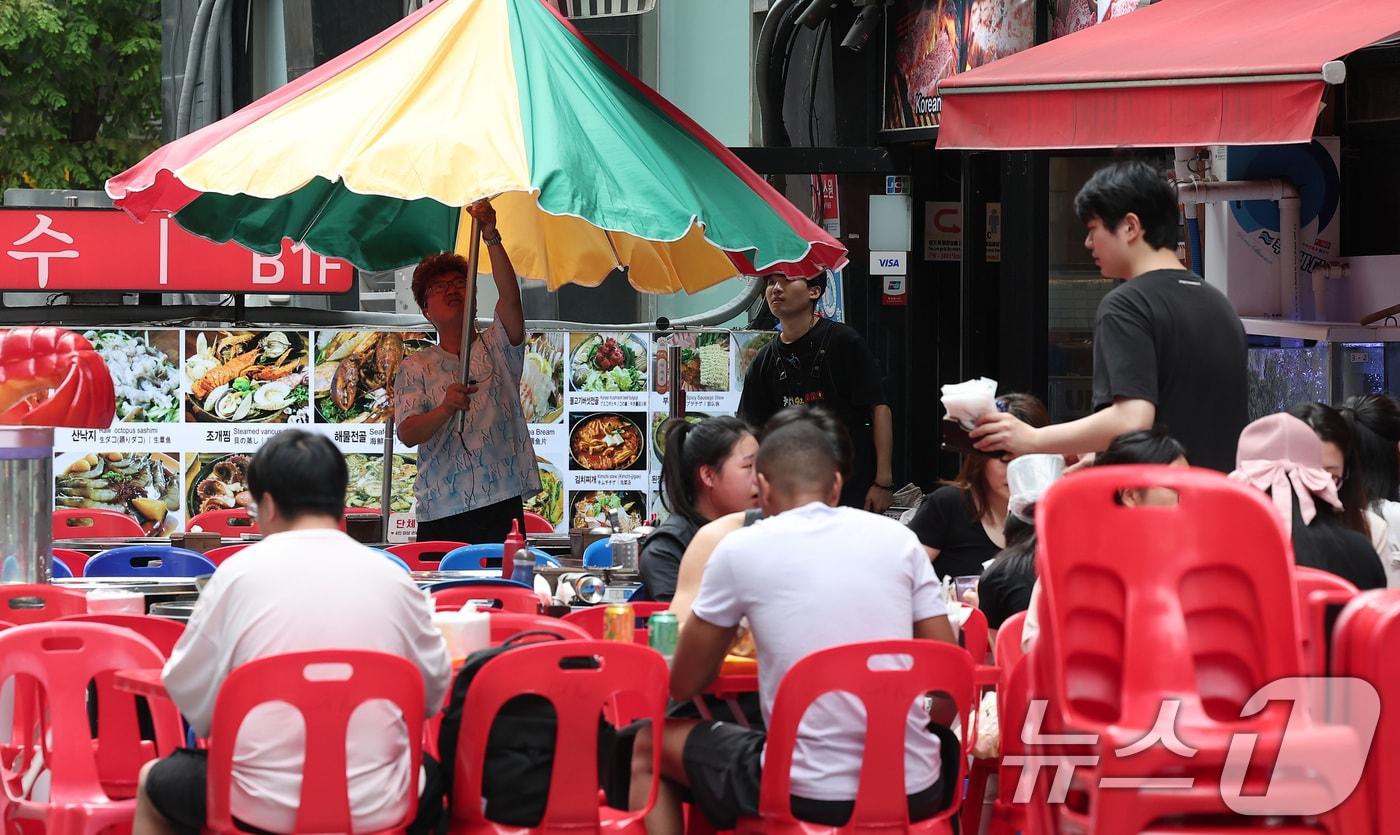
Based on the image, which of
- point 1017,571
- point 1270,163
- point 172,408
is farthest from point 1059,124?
point 172,408

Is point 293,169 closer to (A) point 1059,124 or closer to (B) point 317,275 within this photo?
(A) point 1059,124

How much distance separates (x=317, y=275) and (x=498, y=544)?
10.8 feet

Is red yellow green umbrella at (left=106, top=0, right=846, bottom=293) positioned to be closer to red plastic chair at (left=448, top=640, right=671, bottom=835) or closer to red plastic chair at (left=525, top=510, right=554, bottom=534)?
red plastic chair at (left=525, top=510, right=554, bottom=534)

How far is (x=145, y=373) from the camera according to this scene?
10.6 m

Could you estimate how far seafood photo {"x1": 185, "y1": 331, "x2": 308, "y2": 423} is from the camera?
34.8 feet

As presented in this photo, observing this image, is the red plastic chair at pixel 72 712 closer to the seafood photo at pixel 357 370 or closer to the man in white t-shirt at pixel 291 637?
the man in white t-shirt at pixel 291 637

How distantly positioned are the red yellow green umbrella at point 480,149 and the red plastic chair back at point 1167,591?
3.10m

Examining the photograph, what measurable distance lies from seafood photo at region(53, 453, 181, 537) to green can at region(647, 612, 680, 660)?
18.7ft

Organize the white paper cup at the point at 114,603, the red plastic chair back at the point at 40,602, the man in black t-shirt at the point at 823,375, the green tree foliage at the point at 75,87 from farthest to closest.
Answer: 1. the green tree foliage at the point at 75,87
2. the man in black t-shirt at the point at 823,375
3. the red plastic chair back at the point at 40,602
4. the white paper cup at the point at 114,603

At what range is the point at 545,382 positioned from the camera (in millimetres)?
11125

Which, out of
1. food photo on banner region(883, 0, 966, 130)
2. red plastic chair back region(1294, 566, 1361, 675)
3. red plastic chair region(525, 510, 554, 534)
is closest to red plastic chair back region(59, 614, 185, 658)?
red plastic chair back region(1294, 566, 1361, 675)

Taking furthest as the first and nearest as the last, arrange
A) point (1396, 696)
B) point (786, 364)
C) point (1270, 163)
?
point (786, 364), point (1270, 163), point (1396, 696)

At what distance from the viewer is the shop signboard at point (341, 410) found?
10.6m

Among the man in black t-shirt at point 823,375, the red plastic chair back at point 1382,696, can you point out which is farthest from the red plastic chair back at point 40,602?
the man in black t-shirt at point 823,375
